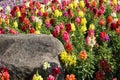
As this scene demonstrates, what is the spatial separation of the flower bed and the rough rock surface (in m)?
0.24

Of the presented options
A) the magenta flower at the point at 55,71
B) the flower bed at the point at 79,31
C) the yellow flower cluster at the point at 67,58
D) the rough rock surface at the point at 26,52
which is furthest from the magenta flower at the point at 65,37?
the magenta flower at the point at 55,71

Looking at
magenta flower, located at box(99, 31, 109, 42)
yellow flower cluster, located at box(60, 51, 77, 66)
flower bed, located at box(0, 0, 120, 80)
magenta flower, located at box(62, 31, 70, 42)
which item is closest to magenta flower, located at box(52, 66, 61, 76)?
flower bed, located at box(0, 0, 120, 80)

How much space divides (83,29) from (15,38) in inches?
59.7

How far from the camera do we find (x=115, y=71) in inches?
279

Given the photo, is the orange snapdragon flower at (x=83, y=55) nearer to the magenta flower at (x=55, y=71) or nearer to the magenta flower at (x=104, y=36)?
the magenta flower at (x=55, y=71)

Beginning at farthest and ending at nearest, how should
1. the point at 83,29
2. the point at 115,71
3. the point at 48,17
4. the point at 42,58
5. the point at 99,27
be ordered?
the point at 48,17
the point at 99,27
the point at 83,29
the point at 115,71
the point at 42,58

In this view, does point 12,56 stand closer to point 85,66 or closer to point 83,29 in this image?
point 85,66

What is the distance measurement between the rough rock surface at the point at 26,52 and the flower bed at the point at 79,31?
24cm

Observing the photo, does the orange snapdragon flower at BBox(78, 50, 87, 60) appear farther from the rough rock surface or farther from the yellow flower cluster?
the rough rock surface

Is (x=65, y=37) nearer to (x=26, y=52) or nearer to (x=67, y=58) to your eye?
(x=67, y=58)

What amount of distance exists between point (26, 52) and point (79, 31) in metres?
1.65

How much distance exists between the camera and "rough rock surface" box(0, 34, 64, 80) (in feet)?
20.7

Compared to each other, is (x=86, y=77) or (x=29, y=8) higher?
(x=29, y=8)

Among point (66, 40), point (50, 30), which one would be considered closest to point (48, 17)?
point (50, 30)
